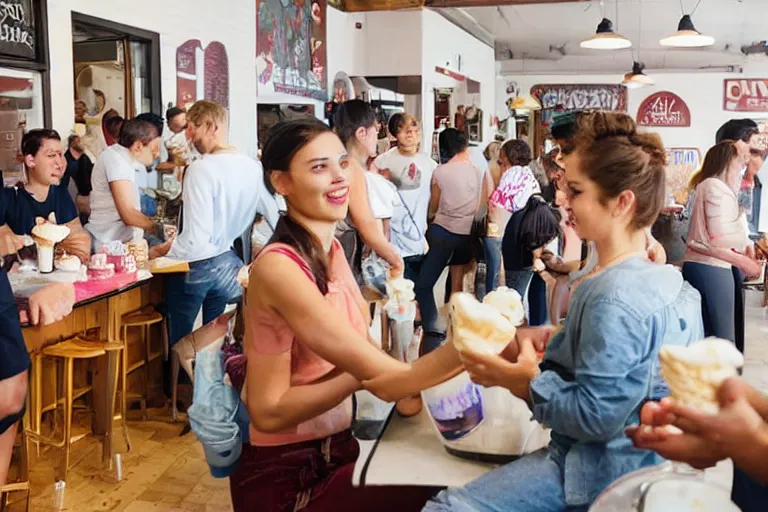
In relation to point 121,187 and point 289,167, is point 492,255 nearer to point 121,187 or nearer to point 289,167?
point 121,187

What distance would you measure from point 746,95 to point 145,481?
17.1 metres

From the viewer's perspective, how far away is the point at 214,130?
429cm

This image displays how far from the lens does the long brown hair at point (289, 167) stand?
6.32ft

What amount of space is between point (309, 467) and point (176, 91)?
211 inches

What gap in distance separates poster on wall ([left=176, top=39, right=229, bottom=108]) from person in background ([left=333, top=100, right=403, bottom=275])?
9.31 feet

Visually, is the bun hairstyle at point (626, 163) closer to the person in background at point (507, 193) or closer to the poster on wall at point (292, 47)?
the person in background at point (507, 193)

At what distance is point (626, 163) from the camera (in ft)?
5.73

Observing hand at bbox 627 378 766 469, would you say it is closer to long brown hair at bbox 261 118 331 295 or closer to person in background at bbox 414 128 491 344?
long brown hair at bbox 261 118 331 295

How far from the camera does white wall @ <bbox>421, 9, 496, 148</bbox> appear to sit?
35.4 ft

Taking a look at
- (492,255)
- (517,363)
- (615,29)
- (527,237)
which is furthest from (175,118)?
(615,29)

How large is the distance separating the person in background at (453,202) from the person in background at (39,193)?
2.59 m

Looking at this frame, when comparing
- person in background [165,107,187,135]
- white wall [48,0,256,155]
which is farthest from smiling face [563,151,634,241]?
person in background [165,107,187,135]

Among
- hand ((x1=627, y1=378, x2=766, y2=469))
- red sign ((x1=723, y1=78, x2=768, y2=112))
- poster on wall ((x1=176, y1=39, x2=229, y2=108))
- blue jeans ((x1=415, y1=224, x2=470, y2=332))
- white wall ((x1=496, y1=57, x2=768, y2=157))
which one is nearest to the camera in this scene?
hand ((x1=627, y1=378, x2=766, y2=469))

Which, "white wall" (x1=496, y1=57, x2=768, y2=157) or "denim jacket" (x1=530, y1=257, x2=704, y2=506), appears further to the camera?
"white wall" (x1=496, y1=57, x2=768, y2=157)
